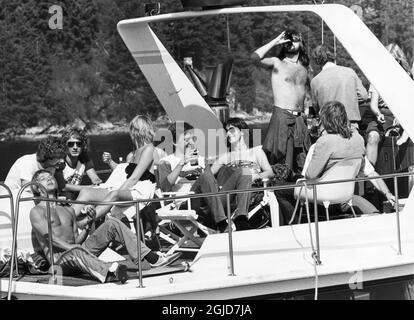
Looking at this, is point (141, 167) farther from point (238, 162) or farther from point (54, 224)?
point (54, 224)

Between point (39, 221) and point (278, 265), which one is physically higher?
point (39, 221)

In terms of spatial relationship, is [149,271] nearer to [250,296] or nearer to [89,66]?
[250,296]

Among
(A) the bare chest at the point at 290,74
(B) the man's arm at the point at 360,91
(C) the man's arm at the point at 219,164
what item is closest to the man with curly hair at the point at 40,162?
(C) the man's arm at the point at 219,164

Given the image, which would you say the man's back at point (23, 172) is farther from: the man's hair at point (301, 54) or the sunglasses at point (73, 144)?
the man's hair at point (301, 54)

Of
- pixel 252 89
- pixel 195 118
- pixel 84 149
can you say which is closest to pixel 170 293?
pixel 84 149

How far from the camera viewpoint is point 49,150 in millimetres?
6883

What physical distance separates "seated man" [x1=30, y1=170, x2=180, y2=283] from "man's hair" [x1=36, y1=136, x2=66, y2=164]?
27.7 inches

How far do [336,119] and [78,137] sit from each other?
5.94ft

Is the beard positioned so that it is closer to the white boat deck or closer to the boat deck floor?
the white boat deck

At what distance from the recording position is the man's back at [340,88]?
711cm

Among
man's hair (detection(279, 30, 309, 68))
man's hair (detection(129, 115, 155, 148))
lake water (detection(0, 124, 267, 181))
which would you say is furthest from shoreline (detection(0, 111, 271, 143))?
man's hair (detection(129, 115, 155, 148))

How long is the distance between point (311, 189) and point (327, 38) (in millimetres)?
12625

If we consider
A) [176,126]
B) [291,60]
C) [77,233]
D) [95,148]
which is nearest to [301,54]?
[291,60]

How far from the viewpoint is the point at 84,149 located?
291 inches
